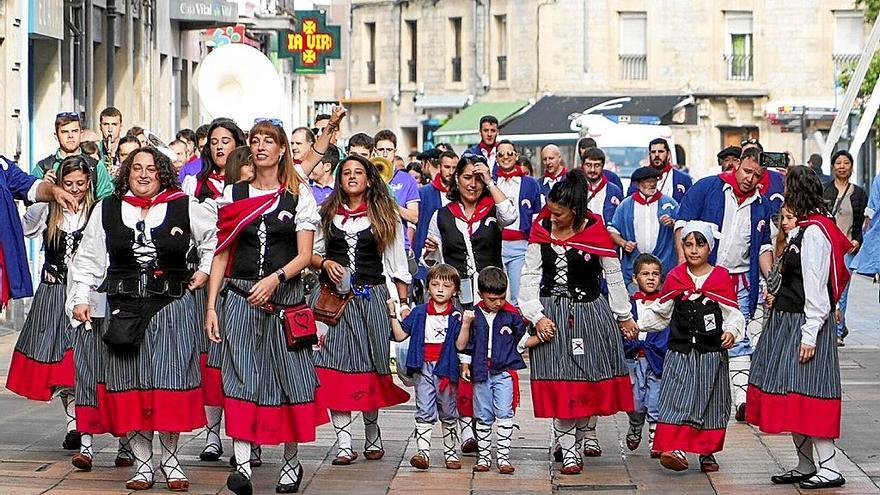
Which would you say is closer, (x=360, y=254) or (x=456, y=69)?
(x=360, y=254)

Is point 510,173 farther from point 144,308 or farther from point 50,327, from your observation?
point 144,308

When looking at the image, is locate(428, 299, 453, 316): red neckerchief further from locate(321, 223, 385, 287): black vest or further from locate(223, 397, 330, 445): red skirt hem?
locate(223, 397, 330, 445): red skirt hem

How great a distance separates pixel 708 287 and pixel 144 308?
3076mm

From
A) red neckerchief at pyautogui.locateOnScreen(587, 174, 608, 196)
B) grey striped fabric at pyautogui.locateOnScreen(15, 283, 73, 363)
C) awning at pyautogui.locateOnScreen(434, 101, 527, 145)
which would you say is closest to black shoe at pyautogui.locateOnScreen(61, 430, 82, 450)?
grey striped fabric at pyautogui.locateOnScreen(15, 283, 73, 363)

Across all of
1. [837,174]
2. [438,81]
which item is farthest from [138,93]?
[438,81]

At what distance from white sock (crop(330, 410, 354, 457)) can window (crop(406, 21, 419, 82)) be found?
2108 inches

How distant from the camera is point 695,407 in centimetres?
1052

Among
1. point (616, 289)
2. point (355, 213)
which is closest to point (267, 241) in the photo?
point (355, 213)

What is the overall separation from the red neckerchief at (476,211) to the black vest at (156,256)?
2.32m

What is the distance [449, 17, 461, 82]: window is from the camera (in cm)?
6272

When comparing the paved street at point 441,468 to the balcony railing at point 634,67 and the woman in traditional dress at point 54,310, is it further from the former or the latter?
the balcony railing at point 634,67

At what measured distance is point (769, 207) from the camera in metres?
13.0

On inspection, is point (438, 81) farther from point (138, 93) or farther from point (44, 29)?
point (44, 29)

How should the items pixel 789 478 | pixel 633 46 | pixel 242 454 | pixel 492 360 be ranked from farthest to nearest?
pixel 633 46 < pixel 492 360 < pixel 789 478 < pixel 242 454
